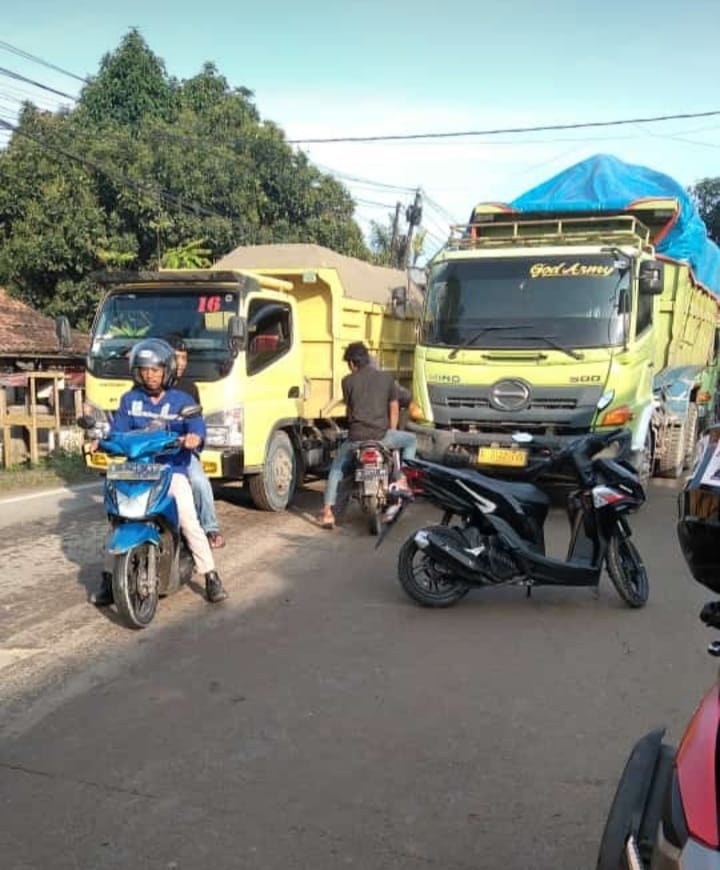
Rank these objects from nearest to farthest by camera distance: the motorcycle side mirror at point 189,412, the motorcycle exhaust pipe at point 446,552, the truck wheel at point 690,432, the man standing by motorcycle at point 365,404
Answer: the motorcycle side mirror at point 189,412 → the motorcycle exhaust pipe at point 446,552 → the man standing by motorcycle at point 365,404 → the truck wheel at point 690,432

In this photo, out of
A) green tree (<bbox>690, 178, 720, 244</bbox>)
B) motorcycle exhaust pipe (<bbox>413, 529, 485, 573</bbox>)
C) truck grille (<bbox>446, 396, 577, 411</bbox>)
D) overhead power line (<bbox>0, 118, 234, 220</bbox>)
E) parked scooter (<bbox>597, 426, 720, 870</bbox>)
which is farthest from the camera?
green tree (<bbox>690, 178, 720, 244</bbox>)

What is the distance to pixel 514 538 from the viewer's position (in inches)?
205

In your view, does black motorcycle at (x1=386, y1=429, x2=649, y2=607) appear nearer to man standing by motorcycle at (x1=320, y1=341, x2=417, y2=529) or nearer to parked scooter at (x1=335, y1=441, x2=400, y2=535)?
parked scooter at (x1=335, y1=441, x2=400, y2=535)

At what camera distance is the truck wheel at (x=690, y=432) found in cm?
1087

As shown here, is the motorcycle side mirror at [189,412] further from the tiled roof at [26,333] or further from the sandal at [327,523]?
the tiled roof at [26,333]

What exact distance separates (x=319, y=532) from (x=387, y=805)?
4737 millimetres

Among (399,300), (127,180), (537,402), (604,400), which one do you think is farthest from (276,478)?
(127,180)

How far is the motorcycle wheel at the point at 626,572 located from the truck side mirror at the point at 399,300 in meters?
5.33

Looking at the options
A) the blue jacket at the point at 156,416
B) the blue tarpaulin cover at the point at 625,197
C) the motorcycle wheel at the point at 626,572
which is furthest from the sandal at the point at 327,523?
the blue tarpaulin cover at the point at 625,197

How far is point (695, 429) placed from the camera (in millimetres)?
11719

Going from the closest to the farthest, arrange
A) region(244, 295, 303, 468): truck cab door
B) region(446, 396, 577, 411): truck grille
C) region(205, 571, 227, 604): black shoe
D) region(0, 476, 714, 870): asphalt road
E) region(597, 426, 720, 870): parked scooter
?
region(597, 426, 720, 870): parked scooter < region(0, 476, 714, 870): asphalt road < region(205, 571, 227, 604): black shoe < region(446, 396, 577, 411): truck grille < region(244, 295, 303, 468): truck cab door

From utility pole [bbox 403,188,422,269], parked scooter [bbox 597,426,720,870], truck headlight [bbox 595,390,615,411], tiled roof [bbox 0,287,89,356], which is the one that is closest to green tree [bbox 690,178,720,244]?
utility pole [bbox 403,188,422,269]

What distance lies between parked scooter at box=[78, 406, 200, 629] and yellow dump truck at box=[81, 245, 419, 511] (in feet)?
8.53

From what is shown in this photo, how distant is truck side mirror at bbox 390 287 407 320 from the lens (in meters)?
10.1
